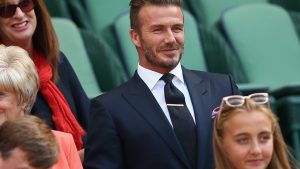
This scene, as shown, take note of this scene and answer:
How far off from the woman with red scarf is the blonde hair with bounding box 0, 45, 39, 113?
0.30 meters

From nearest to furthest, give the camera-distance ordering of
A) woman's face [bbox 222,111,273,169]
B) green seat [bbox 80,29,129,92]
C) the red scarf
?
woman's face [bbox 222,111,273,169]
the red scarf
green seat [bbox 80,29,129,92]

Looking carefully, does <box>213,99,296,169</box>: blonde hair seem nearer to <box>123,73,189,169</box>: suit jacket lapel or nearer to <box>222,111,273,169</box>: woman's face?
<box>222,111,273,169</box>: woman's face

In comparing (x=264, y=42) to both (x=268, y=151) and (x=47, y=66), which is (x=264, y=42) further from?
(x=268, y=151)

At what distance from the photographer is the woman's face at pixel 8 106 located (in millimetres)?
3998

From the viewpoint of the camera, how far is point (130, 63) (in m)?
6.20

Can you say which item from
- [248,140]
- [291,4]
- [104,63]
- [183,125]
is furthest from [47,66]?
[291,4]

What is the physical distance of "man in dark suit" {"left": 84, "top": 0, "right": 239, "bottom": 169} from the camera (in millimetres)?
4098

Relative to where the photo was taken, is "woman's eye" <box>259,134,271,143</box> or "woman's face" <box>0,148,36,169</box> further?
"woman's eye" <box>259,134,271,143</box>

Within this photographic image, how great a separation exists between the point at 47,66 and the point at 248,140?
1.00 meters

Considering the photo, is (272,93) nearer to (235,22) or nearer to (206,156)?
(235,22)

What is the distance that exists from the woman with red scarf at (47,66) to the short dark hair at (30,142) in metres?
0.79

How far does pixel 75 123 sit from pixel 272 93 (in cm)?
159

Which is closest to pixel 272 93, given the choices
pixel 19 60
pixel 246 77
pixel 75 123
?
pixel 246 77

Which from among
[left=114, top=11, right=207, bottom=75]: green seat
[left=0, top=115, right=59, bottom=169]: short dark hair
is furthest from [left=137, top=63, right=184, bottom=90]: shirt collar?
[left=114, top=11, right=207, bottom=75]: green seat
